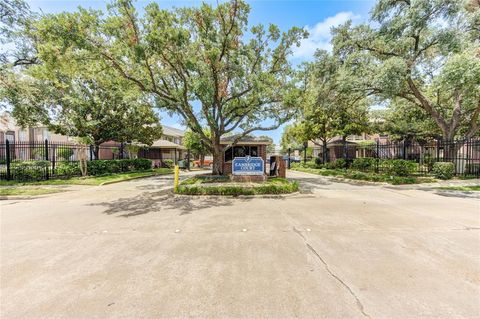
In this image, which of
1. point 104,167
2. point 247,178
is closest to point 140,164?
point 104,167

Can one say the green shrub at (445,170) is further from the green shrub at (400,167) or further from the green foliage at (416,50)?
the green foliage at (416,50)

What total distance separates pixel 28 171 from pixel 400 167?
985 inches

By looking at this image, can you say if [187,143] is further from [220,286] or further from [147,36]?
[220,286]

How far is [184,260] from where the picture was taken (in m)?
3.93

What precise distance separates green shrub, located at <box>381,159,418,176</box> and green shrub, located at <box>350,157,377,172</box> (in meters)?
1.77

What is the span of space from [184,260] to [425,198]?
35.4 feet

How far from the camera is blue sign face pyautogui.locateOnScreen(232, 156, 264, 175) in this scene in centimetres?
1239

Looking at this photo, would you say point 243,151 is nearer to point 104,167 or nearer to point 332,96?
point 332,96

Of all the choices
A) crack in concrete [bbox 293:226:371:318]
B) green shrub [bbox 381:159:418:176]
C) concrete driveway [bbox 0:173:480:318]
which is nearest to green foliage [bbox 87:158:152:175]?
concrete driveway [bbox 0:173:480:318]

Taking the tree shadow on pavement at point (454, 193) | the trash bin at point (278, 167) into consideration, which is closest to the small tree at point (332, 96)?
the trash bin at point (278, 167)

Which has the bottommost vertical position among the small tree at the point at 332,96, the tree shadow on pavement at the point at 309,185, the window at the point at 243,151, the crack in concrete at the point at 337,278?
the tree shadow on pavement at the point at 309,185

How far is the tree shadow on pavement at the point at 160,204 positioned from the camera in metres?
7.48

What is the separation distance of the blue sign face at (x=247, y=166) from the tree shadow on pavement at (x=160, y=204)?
2985 mm

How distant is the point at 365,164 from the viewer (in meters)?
19.3
